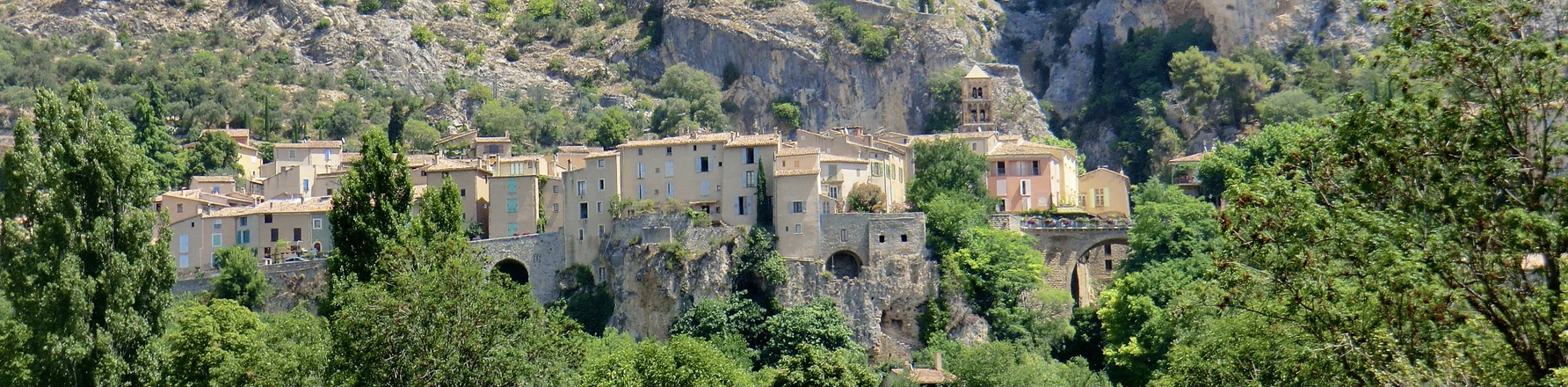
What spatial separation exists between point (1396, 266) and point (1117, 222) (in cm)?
6030

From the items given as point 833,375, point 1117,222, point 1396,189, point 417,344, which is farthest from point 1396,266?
point 1117,222

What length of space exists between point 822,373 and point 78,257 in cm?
2271

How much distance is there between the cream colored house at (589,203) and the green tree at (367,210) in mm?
34405

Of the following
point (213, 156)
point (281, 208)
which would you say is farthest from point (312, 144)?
point (281, 208)

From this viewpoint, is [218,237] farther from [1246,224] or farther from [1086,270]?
[1246,224]

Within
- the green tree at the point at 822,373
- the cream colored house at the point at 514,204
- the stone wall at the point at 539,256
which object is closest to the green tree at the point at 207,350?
the green tree at the point at 822,373

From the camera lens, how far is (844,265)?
251 feet

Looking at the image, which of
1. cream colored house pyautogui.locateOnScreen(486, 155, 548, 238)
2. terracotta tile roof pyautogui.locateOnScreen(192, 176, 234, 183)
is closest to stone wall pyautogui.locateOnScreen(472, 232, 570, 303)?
cream colored house pyautogui.locateOnScreen(486, 155, 548, 238)

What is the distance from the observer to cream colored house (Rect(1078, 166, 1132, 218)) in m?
89.9

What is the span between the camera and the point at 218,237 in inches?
3398

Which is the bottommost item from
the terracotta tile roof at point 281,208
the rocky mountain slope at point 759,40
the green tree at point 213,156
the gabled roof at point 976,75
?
the terracotta tile roof at point 281,208

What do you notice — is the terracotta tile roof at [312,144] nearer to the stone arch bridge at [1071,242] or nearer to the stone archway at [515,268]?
the stone archway at [515,268]

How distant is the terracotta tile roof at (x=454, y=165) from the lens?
83.2 m

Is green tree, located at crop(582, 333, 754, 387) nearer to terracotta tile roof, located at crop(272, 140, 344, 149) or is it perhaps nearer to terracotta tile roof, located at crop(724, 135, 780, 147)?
terracotta tile roof, located at crop(724, 135, 780, 147)
